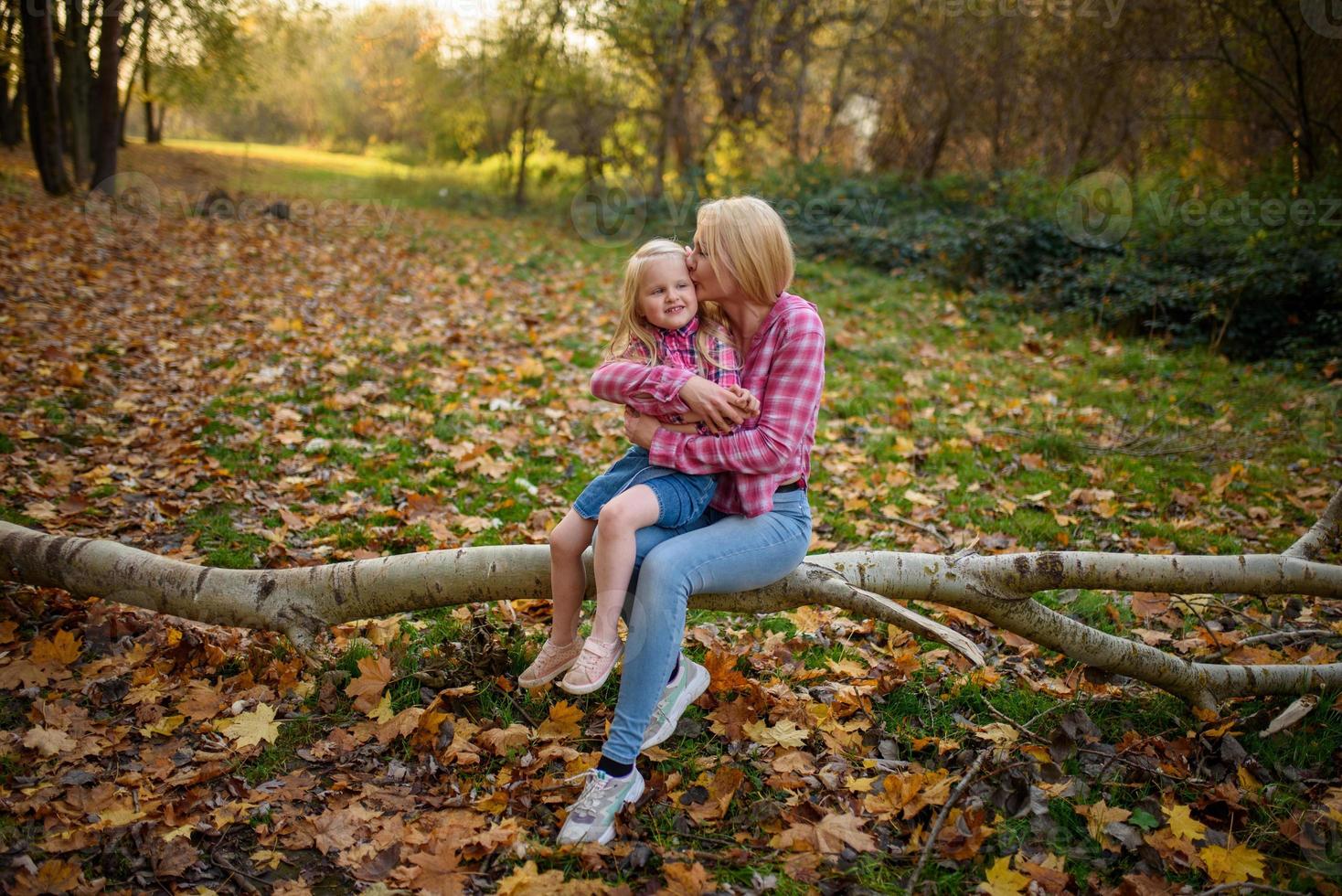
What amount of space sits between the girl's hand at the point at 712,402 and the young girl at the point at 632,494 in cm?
4

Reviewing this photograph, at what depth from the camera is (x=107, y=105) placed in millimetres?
15086

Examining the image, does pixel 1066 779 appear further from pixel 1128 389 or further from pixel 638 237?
pixel 638 237

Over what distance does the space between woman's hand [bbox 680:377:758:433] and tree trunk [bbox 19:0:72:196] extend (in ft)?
48.2

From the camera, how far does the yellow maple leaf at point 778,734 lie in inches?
115

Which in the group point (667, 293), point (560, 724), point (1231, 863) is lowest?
point (560, 724)

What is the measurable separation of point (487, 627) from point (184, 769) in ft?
3.73

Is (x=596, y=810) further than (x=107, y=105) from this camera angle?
No

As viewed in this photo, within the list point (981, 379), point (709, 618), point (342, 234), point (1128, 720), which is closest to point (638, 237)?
point (342, 234)

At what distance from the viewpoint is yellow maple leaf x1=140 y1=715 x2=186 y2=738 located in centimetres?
289

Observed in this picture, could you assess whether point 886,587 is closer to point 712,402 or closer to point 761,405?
point 761,405

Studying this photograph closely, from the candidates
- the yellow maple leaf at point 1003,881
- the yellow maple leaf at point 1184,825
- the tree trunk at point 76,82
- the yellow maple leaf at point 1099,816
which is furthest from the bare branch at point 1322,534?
the tree trunk at point 76,82

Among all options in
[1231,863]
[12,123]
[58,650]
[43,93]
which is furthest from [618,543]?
[12,123]

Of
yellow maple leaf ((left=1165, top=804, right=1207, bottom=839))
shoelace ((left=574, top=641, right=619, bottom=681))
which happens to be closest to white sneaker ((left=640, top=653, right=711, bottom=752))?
shoelace ((left=574, top=641, right=619, bottom=681))

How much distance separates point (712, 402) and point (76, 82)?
1957 cm
